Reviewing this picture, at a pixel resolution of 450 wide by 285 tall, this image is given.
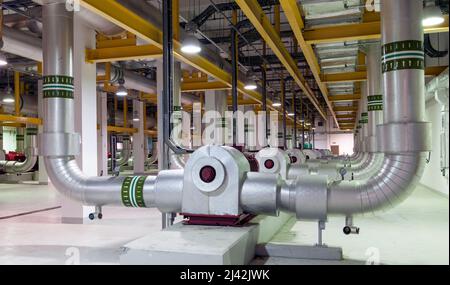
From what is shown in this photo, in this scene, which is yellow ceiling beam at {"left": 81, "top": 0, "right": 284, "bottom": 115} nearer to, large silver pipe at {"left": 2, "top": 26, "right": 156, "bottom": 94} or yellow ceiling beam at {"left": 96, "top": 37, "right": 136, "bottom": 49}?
Answer: yellow ceiling beam at {"left": 96, "top": 37, "right": 136, "bottom": 49}

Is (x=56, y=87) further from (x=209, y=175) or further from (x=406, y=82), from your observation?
(x=406, y=82)

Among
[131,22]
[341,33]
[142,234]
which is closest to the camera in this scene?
[131,22]

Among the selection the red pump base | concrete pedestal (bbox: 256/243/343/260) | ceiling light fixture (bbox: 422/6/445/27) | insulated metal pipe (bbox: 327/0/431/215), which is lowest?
concrete pedestal (bbox: 256/243/343/260)

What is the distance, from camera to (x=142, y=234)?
5.63 meters

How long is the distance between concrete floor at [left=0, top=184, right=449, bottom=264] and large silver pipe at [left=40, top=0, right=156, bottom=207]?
768 millimetres

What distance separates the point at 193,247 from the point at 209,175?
2.61ft

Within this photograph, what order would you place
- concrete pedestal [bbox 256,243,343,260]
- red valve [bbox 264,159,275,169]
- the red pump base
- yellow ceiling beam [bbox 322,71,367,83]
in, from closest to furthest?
the red pump base
concrete pedestal [bbox 256,243,343,260]
red valve [bbox 264,159,275,169]
yellow ceiling beam [bbox 322,71,367,83]

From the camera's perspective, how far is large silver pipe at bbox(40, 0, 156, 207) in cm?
402

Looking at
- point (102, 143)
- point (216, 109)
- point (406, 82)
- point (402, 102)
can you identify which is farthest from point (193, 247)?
point (102, 143)

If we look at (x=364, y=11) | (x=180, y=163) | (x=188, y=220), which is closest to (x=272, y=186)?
(x=188, y=220)

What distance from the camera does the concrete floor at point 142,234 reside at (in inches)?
165

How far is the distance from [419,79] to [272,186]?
1414 millimetres

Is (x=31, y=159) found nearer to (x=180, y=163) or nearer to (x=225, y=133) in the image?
(x=225, y=133)

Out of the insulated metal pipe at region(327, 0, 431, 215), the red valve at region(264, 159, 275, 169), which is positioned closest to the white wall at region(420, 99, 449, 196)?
the red valve at region(264, 159, 275, 169)
